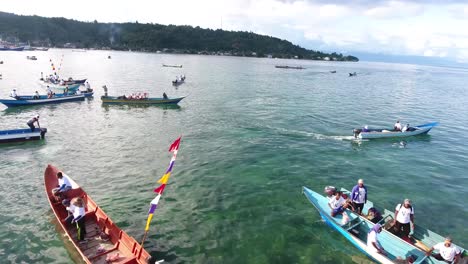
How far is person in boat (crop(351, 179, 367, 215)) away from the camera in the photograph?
64.8 feet

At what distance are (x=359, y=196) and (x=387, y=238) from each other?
3.10 meters

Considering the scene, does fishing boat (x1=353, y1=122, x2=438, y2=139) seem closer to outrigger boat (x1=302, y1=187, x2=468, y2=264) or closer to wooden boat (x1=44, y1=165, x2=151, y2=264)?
outrigger boat (x1=302, y1=187, x2=468, y2=264)

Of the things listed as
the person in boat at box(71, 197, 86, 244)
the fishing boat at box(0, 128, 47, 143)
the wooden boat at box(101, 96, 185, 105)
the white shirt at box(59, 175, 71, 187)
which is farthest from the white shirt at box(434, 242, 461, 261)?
the wooden boat at box(101, 96, 185, 105)

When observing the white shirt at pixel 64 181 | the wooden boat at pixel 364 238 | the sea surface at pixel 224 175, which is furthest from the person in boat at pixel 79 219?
the wooden boat at pixel 364 238

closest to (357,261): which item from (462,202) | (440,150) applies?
(462,202)

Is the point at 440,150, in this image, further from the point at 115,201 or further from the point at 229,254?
the point at 115,201

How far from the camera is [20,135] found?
3312cm

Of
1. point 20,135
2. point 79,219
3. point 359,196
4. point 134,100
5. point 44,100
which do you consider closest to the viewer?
point 79,219

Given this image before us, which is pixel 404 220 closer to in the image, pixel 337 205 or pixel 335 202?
pixel 337 205

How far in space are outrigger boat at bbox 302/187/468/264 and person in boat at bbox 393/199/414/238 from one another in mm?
402

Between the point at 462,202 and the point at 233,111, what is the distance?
34878 millimetres

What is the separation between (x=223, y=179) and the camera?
26188 millimetres

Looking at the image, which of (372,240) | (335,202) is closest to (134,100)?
(335,202)

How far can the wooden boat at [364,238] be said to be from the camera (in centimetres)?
1647
